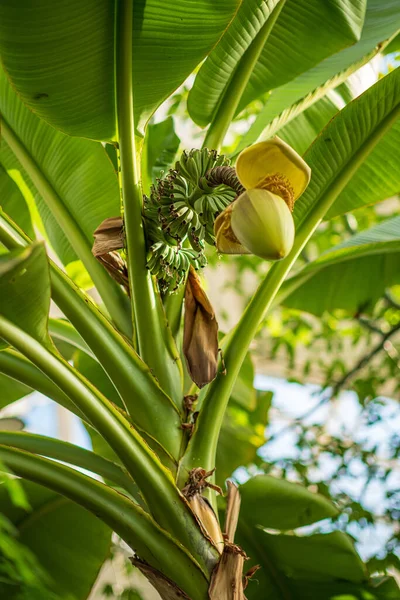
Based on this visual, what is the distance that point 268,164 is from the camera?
2.13 ft

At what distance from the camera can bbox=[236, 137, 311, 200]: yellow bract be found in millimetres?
644

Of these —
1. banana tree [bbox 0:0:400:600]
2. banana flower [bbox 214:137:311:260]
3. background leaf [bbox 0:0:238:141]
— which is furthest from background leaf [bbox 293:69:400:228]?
banana flower [bbox 214:137:311:260]

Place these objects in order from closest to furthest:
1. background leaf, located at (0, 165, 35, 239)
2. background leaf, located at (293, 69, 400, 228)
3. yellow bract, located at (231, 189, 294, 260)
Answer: yellow bract, located at (231, 189, 294, 260)
background leaf, located at (293, 69, 400, 228)
background leaf, located at (0, 165, 35, 239)

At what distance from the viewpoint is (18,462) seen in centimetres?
79

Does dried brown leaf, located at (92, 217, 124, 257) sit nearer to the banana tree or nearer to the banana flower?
the banana tree

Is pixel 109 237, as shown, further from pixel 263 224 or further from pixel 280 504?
pixel 280 504

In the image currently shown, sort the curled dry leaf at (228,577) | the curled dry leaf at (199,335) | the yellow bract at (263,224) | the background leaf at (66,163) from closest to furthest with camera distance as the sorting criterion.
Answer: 1. the yellow bract at (263,224)
2. the curled dry leaf at (228,577)
3. the curled dry leaf at (199,335)
4. the background leaf at (66,163)

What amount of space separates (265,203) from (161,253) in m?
0.29

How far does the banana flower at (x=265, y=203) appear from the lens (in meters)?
0.60

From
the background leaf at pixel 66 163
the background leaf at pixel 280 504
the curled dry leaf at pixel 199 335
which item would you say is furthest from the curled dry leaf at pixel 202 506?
the background leaf at pixel 66 163

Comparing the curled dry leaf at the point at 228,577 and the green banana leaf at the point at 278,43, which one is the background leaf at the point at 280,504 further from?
the green banana leaf at the point at 278,43

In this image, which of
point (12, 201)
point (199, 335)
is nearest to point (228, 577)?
point (199, 335)

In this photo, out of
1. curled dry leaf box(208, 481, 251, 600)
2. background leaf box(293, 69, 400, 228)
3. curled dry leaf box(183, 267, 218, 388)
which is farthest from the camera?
background leaf box(293, 69, 400, 228)

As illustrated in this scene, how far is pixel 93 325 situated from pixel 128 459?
0.60ft
